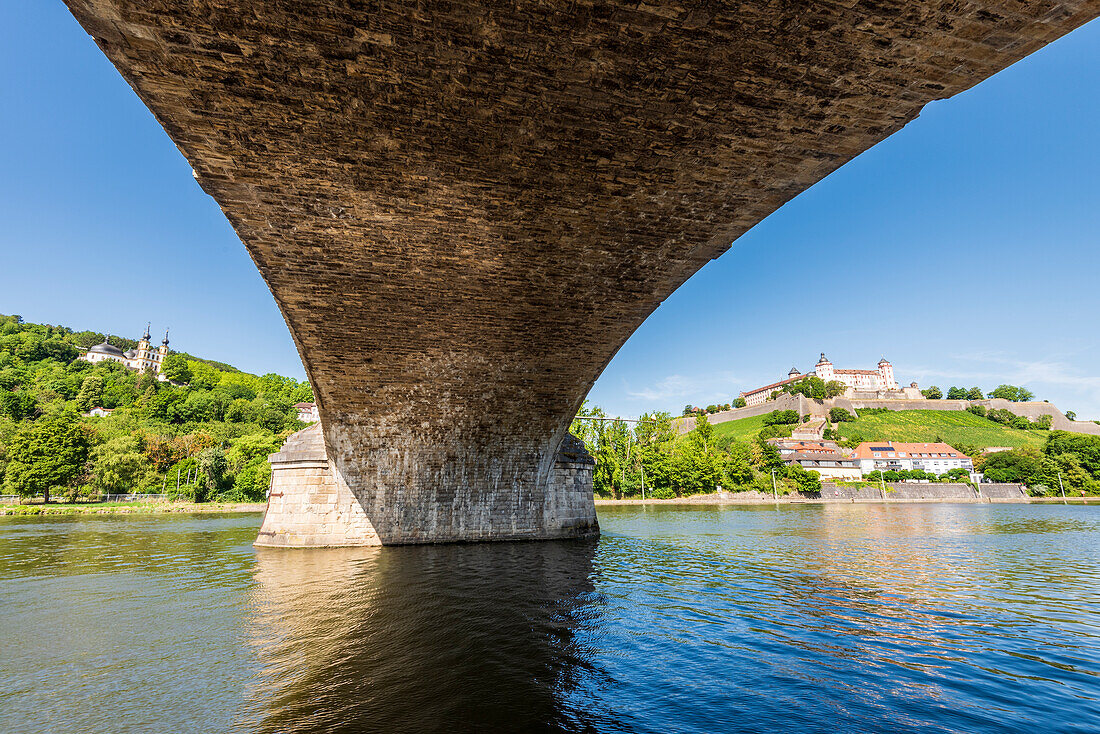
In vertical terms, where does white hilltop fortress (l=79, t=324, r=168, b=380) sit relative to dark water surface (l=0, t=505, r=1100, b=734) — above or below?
above

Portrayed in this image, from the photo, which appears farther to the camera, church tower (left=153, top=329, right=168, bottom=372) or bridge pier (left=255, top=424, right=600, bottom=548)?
church tower (left=153, top=329, right=168, bottom=372)

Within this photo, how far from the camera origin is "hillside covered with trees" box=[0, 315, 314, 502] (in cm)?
3591

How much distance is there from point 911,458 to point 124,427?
307 feet

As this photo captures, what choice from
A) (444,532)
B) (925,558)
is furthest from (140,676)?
(925,558)

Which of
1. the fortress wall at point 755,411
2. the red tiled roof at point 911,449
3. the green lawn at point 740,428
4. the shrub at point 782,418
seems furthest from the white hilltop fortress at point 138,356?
the red tiled roof at point 911,449

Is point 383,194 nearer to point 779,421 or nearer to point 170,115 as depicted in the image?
point 170,115

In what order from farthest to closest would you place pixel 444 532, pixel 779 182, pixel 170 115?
pixel 444 532 < pixel 779 182 < pixel 170 115

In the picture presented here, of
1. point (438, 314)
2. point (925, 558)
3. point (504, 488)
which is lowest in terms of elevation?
point (925, 558)

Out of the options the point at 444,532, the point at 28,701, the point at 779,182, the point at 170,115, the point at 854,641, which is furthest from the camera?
the point at 444,532

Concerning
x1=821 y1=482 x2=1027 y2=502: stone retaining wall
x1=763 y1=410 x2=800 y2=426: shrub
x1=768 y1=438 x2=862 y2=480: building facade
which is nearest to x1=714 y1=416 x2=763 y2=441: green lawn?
x1=763 y1=410 x2=800 y2=426: shrub

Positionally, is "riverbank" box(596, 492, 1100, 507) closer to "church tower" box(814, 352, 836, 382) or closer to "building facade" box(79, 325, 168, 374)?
"church tower" box(814, 352, 836, 382)

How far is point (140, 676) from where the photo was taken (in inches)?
193

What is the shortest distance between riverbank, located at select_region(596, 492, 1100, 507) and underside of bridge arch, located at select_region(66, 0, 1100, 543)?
139 ft

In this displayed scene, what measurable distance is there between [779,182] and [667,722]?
4.82 m
